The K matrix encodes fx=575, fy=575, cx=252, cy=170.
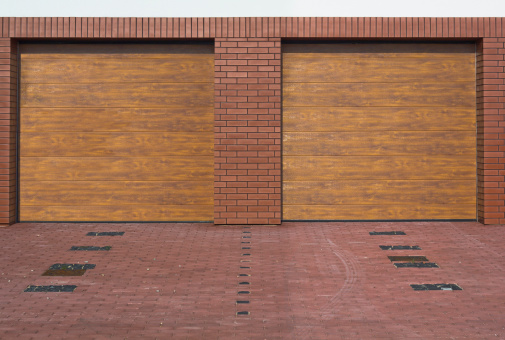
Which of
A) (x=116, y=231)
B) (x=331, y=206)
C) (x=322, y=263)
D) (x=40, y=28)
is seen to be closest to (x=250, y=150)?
(x=331, y=206)

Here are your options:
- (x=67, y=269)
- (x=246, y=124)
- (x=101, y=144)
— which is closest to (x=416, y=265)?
(x=246, y=124)

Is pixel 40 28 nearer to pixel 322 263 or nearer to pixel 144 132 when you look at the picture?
pixel 144 132

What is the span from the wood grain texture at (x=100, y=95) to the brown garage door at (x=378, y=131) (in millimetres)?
2231

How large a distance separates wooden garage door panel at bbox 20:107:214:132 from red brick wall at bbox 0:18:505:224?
49 centimetres

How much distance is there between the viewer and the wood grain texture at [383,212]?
10.7 metres

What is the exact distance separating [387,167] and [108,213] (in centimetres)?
526

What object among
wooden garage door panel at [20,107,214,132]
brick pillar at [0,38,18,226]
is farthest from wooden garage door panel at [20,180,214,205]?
wooden garage door panel at [20,107,214,132]

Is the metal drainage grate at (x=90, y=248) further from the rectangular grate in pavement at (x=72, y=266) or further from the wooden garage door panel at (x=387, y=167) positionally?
the wooden garage door panel at (x=387, y=167)

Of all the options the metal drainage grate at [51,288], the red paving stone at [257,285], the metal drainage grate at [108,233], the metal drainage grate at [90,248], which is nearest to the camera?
the red paving stone at [257,285]

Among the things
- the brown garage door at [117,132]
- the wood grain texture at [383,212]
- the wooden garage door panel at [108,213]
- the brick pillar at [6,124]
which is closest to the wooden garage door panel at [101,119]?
the brown garage door at [117,132]

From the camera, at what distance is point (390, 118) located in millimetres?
10664

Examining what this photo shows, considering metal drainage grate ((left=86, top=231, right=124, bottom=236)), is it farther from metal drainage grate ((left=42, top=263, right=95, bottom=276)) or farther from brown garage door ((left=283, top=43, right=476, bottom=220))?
brown garage door ((left=283, top=43, right=476, bottom=220))

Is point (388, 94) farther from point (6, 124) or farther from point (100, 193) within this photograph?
point (6, 124)

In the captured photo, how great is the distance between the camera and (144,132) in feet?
34.9
